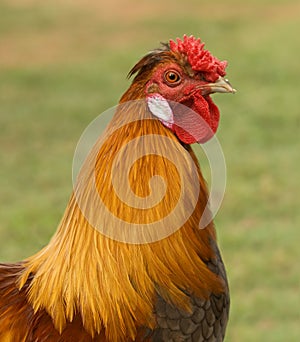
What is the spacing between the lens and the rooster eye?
3.12 metres

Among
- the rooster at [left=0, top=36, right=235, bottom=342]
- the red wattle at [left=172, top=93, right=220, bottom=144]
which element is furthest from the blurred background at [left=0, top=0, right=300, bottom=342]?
the red wattle at [left=172, top=93, right=220, bottom=144]

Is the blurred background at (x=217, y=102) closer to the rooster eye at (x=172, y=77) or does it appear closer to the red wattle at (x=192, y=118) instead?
the red wattle at (x=192, y=118)

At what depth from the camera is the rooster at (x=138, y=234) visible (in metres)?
3.08

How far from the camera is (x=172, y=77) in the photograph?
→ 3.13m

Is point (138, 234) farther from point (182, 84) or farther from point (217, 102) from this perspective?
point (217, 102)

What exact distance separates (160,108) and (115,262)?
61cm

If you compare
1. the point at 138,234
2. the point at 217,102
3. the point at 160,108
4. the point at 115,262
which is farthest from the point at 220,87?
the point at 217,102

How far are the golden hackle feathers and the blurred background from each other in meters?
2.29

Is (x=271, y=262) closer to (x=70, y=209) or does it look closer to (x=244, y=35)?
(x=70, y=209)

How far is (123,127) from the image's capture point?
122 inches

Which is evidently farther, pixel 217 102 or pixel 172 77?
pixel 217 102

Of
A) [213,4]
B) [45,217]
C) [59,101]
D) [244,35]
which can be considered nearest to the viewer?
[45,217]

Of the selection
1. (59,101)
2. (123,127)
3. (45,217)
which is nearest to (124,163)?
(123,127)

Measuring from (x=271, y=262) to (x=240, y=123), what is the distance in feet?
10.6
